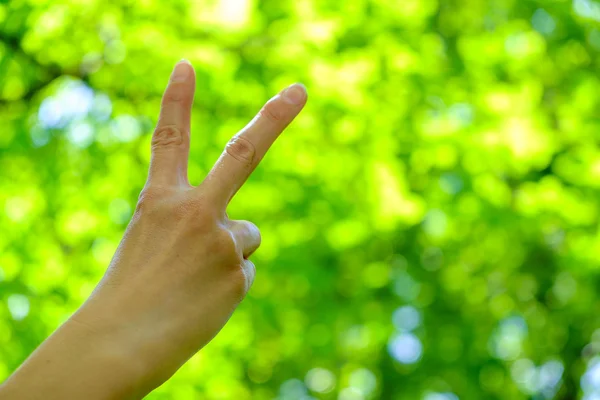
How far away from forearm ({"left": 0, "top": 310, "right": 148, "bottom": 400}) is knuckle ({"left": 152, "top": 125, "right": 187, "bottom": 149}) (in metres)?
0.38

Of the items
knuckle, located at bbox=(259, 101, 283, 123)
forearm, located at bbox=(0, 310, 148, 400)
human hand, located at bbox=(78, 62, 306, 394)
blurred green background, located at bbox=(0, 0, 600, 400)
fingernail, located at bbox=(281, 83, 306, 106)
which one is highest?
fingernail, located at bbox=(281, 83, 306, 106)

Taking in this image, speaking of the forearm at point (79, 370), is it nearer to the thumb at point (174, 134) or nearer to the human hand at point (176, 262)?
the human hand at point (176, 262)

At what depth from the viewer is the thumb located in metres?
1.25

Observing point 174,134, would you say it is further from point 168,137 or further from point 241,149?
point 241,149

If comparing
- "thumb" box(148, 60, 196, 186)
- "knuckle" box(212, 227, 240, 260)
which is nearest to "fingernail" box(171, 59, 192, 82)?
"thumb" box(148, 60, 196, 186)

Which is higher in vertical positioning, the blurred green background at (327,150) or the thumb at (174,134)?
the thumb at (174,134)

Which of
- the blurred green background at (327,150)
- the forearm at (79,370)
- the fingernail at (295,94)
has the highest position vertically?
the fingernail at (295,94)

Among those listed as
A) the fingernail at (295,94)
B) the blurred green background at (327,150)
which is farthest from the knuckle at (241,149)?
the blurred green background at (327,150)

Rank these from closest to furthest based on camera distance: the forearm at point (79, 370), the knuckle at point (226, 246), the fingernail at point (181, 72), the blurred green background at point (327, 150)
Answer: the forearm at point (79, 370)
the knuckle at point (226, 246)
the fingernail at point (181, 72)
the blurred green background at point (327, 150)

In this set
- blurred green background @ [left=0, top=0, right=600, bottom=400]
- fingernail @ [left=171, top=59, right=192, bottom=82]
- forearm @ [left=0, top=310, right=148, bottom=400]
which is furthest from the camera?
blurred green background @ [left=0, top=0, right=600, bottom=400]

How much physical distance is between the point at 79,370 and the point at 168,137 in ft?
1.55

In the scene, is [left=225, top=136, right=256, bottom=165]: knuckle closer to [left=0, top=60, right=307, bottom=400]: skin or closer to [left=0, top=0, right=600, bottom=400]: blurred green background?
[left=0, top=60, right=307, bottom=400]: skin

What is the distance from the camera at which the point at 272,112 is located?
1.35 m

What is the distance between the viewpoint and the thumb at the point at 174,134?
1.25 metres
